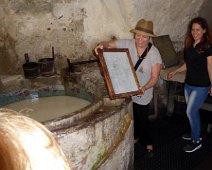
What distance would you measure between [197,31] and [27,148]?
142 inches

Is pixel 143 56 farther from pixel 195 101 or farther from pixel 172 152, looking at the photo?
pixel 172 152

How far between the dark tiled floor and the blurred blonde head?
378 centimetres

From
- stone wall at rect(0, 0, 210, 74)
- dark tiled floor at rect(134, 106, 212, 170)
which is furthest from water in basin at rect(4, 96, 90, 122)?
dark tiled floor at rect(134, 106, 212, 170)

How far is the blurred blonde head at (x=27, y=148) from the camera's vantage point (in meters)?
0.59

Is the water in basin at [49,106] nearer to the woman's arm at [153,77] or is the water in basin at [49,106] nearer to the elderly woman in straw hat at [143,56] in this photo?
the elderly woman in straw hat at [143,56]

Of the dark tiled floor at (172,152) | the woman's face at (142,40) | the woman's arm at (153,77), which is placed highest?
the woman's face at (142,40)

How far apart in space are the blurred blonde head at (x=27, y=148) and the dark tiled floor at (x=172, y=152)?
3783 mm

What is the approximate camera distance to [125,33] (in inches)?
203

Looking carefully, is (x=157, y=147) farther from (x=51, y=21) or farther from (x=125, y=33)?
(x=51, y=21)

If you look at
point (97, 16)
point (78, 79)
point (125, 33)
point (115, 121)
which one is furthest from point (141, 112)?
point (97, 16)

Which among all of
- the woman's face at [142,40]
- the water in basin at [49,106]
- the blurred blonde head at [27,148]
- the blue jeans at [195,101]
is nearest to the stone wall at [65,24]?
the water in basin at [49,106]

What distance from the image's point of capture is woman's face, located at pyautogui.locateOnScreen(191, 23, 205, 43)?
12.6 feet

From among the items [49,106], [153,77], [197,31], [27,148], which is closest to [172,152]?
[153,77]

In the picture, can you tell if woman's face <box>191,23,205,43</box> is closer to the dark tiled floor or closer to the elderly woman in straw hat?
the elderly woman in straw hat
